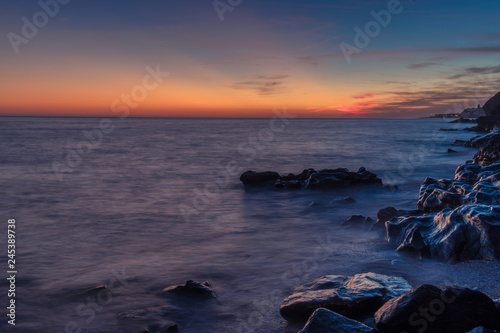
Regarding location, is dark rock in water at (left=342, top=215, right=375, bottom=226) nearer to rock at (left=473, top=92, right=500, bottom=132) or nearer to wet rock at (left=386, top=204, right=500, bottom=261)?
wet rock at (left=386, top=204, right=500, bottom=261)

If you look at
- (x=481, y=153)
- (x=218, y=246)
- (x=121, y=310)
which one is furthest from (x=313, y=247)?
(x=481, y=153)

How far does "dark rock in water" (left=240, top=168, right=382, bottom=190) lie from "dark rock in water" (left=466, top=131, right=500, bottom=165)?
3934mm

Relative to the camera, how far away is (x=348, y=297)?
17.1 feet

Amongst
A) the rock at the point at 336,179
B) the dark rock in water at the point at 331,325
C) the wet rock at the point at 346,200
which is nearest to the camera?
the dark rock in water at the point at 331,325

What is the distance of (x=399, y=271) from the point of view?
7020 mm

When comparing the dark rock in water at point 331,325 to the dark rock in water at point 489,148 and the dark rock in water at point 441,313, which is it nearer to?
the dark rock in water at point 441,313

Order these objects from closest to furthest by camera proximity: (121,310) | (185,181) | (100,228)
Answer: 1. (121,310)
2. (100,228)
3. (185,181)

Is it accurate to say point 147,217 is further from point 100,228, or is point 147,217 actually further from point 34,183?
point 34,183

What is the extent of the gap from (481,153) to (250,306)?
43.7 feet

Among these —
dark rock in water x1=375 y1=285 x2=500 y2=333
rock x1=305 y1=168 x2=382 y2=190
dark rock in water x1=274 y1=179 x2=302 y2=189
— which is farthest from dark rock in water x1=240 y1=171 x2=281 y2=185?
dark rock in water x1=375 y1=285 x2=500 y2=333

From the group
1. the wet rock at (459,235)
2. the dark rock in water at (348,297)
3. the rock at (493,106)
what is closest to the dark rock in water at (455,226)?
the wet rock at (459,235)

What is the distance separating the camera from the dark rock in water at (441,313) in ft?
13.9

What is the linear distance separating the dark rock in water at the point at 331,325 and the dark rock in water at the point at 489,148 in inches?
514

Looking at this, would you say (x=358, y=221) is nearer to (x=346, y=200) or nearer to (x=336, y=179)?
(x=346, y=200)
